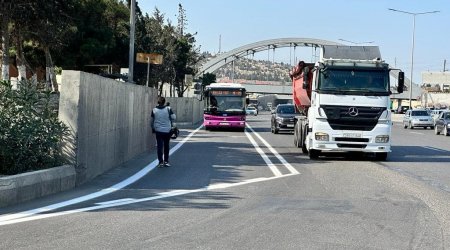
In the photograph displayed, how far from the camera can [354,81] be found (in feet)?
64.4

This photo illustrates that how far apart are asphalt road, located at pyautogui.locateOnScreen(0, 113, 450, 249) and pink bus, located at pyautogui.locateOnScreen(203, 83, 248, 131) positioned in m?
22.6

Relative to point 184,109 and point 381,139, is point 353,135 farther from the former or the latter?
point 184,109

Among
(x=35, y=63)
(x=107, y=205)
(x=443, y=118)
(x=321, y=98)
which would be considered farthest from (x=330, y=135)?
(x=35, y=63)

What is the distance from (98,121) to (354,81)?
8.74m

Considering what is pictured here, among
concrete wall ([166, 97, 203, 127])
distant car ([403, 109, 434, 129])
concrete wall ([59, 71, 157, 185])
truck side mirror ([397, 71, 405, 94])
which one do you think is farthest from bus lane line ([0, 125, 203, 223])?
distant car ([403, 109, 434, 129])

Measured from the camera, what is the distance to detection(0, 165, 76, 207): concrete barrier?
32.5 ft

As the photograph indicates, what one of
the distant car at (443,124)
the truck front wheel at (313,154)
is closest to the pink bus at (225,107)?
the distant car at (443,124)

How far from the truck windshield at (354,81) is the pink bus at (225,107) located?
65.8 feet

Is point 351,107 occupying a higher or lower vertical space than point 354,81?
lower

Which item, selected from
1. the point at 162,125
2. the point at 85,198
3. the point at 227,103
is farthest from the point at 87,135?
the point at 227,103

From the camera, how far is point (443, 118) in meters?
44.2

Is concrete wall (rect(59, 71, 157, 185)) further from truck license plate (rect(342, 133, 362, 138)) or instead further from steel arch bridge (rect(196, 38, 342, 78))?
steel arch bridge (rect(196, 38, 342, 78))

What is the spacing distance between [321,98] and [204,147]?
7.01m

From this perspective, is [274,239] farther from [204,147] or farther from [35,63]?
[35,63]
